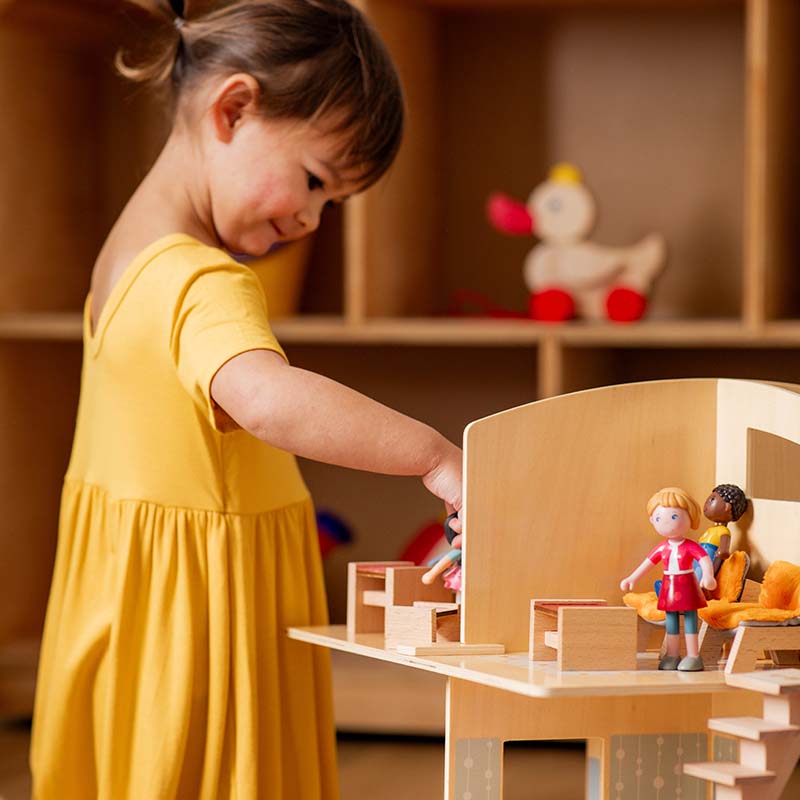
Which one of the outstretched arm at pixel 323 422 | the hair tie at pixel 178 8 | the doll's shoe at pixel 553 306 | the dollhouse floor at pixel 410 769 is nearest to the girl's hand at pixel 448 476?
the outstretched arm at pixel 323 422

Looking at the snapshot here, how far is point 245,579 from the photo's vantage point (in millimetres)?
1062

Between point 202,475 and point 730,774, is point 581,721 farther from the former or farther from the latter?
point 202,475

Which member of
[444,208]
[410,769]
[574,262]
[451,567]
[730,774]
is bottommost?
[410,769]

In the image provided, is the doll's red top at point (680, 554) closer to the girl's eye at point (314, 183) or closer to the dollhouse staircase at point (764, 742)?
the dollhouse staircase at point (764, 742)

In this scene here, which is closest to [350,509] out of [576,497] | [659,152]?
[659,152]

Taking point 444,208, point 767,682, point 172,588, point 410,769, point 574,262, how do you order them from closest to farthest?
point 767,682 < point 172,588 < point 410,769 < point 574,262 < point 444,208

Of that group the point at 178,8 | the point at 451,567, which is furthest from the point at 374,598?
the point at 178,8

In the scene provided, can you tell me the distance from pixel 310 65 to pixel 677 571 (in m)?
0.49

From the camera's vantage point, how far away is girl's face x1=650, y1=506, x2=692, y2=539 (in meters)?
0.91

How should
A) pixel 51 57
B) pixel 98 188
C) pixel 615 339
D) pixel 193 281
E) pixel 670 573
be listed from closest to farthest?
1. pixel 670 573
2. pixel 193 281
3. pixel 615 339
4. pixel 51 57
5. pixel 98 188

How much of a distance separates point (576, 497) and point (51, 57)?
1.29m

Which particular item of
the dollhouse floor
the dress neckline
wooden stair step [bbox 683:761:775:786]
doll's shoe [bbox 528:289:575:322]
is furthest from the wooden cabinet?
wooden stair step [bbox 683:761:775:786]

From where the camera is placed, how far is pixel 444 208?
2.04m

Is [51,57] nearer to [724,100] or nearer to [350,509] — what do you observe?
[350,509]
